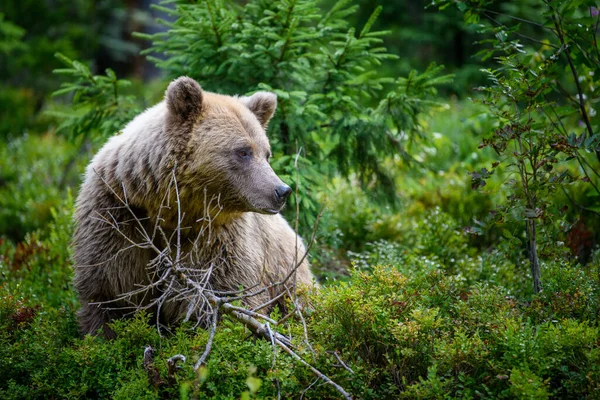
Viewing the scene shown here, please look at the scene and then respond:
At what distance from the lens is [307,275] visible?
17.5 feet

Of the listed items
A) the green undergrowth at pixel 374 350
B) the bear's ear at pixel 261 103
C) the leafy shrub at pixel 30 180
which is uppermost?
the bear's ear at pixel 261 103

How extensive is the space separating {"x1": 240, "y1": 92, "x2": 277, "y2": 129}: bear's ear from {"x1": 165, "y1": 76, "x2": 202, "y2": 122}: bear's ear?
511 mm

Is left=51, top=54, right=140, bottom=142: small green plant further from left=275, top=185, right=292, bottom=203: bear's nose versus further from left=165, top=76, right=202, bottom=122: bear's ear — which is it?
left=275, top=185, right=292, bottom=203: bear's nose

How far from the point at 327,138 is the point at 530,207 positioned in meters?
2.52

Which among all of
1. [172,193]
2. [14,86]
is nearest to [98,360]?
[172,193]

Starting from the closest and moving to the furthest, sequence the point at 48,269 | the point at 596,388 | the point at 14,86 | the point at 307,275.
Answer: the point at 596,388
the point at 307,275
the point at 48,269
the point at 14,86

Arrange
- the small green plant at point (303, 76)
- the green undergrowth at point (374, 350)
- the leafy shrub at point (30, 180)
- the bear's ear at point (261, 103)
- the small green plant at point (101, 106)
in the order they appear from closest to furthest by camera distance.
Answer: the green undergrowth at point (374, 350) → the bear's ear at point (261, 103) → the small green plant at point (303, 76) → the small green plant at point (101, 106) → the leafy shrub at point (30, 180)

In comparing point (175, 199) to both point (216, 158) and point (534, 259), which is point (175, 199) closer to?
point (216, 158)

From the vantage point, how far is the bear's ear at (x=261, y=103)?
477 cm

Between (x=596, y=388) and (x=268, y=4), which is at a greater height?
(x=268, y=4)

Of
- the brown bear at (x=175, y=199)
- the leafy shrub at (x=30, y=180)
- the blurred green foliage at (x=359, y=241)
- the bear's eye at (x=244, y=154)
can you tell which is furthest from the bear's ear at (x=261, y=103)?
the leafy shrub at (x=30, y=180)

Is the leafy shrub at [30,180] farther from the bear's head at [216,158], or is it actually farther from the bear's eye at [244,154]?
the bear's eye at [244,154]

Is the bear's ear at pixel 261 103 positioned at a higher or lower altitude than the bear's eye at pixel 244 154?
higher

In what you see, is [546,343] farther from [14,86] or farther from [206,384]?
[14,86]
